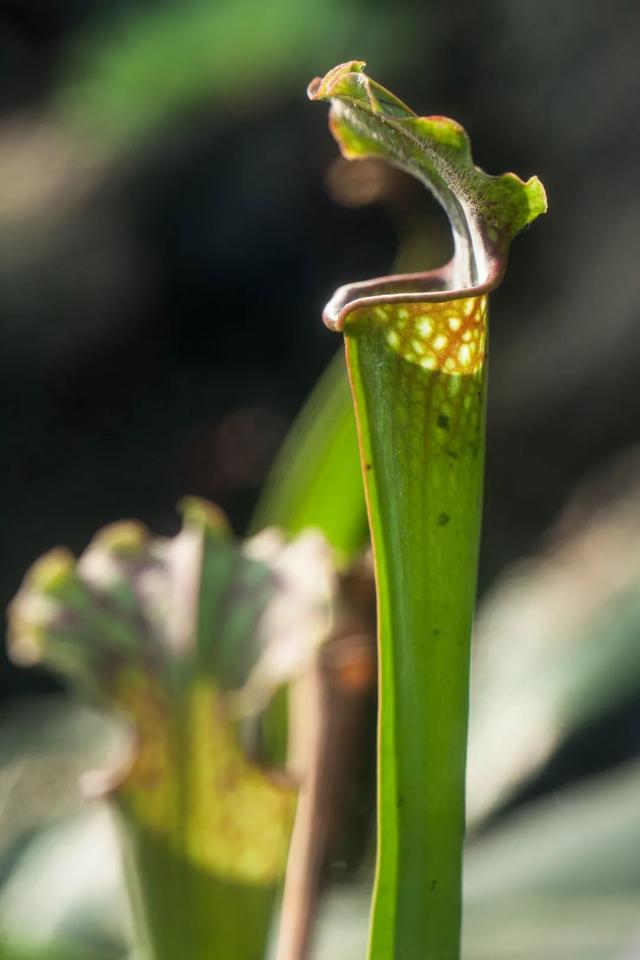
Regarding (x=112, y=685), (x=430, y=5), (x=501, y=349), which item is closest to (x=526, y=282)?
(x=501, y=349)

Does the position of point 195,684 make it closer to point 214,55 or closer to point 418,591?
point 418,591

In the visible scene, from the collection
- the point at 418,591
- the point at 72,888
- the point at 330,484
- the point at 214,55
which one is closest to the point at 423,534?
the point at 418,591

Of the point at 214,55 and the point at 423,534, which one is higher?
the point at 214,55

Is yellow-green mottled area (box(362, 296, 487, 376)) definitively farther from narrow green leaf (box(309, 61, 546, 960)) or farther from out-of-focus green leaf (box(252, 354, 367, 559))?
out-of-focus green leaf (box(252, 354, 367, 559))

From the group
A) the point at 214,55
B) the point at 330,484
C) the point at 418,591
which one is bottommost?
the point at 418,591

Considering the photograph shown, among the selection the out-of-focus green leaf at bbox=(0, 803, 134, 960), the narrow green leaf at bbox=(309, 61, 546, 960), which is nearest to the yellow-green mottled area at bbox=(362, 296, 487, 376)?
the narrow green leaf at bbox=(309, 61, 546, 960)

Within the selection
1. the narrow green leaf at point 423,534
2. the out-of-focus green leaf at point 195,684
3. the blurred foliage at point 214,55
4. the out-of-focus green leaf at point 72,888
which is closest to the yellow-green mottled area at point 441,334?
the narrow green leaf at point 423,534
